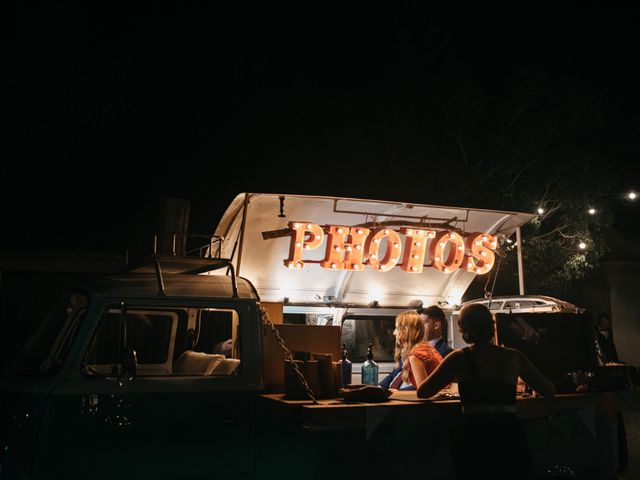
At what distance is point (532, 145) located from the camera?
20141mm

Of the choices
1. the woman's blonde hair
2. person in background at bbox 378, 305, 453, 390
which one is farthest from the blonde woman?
person in background at bbox 378, 305, 453, 390

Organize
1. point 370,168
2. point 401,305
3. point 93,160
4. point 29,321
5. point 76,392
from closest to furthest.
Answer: point 76,392
point 401,305
point 29,321
point 93,160
point 370,168

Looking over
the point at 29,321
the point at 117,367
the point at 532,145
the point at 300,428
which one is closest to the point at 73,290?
the point at 117,367

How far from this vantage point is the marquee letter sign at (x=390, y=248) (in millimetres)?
8242

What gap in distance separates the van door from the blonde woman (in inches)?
81.5

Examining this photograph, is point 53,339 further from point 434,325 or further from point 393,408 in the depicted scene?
point 434,325

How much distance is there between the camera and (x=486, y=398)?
4375 millimetres

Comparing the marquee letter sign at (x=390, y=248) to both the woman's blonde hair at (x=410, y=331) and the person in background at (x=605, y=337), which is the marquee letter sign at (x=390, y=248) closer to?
the woman's blonde hair at (x=410, y=331)

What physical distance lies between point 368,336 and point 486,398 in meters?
6.01

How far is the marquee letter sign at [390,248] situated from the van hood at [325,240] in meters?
0.25

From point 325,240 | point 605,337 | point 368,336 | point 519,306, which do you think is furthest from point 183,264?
point 605,337

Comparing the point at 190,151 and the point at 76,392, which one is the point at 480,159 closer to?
the point at 190,151

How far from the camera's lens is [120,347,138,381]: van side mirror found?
424 cm

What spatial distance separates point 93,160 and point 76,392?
15.7m
